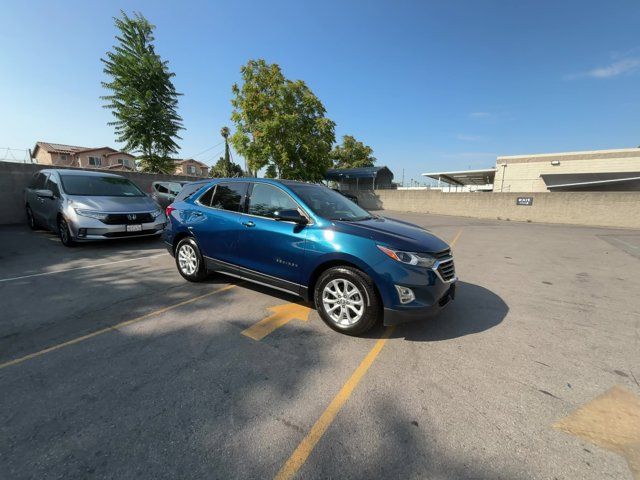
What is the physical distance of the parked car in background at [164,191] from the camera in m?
12.6

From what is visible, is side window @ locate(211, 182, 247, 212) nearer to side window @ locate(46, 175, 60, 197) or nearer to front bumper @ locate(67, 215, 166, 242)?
front bumper @ locate(67, 215, 166, 242)

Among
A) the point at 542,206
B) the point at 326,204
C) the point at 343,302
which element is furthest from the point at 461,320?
the point at 542,206

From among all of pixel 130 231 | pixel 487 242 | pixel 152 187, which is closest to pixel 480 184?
pixel 487 242

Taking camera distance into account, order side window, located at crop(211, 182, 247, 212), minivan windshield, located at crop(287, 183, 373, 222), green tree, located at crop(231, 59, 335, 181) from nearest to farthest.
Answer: minivan windshield, located at crop(287, 183, 373, 222) → side window, located at crop(211, 182, 247, 212) → green tree, located at crop(231, 59, 335, 181)

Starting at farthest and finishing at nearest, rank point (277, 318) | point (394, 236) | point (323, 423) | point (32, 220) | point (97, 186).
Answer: point (32, 220), point (97, 186), point (277, 318), point (394, 236), point (323, 423)

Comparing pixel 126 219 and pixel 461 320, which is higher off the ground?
pixel 126 219

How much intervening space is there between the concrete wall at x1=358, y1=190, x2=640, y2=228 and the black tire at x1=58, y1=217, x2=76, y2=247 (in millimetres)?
23946

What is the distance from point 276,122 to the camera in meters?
23.4

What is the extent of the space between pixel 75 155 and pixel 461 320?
184 feet

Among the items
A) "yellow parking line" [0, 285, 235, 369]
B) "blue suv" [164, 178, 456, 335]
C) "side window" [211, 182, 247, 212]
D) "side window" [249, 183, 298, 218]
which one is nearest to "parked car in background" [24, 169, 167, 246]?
"blue suv" [164, 178, 456, 335]

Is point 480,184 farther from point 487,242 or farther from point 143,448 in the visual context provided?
point 143,448

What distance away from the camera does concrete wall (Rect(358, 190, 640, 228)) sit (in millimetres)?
18047

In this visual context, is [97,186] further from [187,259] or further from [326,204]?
[326,204]

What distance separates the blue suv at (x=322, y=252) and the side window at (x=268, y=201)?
0.05 feet
